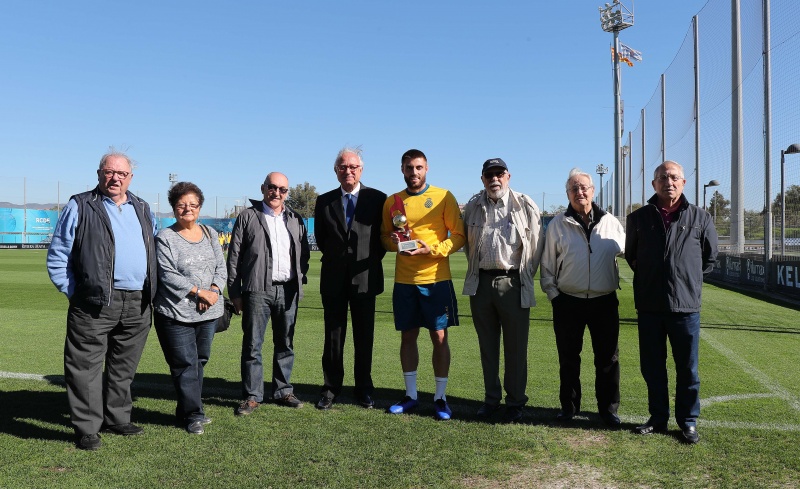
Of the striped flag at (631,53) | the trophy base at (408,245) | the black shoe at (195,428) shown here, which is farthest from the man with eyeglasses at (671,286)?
the striped flag at (631,53)

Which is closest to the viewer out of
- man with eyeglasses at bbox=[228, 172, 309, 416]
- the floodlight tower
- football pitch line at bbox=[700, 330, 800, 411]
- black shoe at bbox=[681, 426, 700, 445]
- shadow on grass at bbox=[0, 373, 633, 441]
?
black shoe at bbox=[681, 426, 700, 445]

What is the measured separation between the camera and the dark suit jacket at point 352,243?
480 centimetres

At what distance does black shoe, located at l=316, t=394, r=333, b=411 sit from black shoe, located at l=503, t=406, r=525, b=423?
1308mm

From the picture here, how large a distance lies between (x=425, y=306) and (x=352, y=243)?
0.75 m

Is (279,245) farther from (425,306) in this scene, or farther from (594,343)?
(594,343)

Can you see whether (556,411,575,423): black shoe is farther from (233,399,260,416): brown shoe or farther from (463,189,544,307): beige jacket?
(233,399,260,416): brown shoe

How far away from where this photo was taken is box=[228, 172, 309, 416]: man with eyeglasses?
4.67 meters

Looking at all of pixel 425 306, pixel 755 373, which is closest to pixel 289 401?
pixel 425 306

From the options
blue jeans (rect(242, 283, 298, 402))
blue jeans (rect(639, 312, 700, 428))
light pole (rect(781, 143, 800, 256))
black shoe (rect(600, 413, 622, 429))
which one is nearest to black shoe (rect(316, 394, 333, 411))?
blue jeans (rect(242, 283, 298, 402))

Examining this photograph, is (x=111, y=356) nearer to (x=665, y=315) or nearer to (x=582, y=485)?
(x=582, y=485)

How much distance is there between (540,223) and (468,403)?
59.1 inches

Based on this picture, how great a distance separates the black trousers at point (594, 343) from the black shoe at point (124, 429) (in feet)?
9.52

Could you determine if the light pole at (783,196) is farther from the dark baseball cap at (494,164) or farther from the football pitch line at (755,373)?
the dark baseball cap at (494,164)

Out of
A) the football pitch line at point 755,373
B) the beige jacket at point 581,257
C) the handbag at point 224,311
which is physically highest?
the beige jacket at point 581,257
